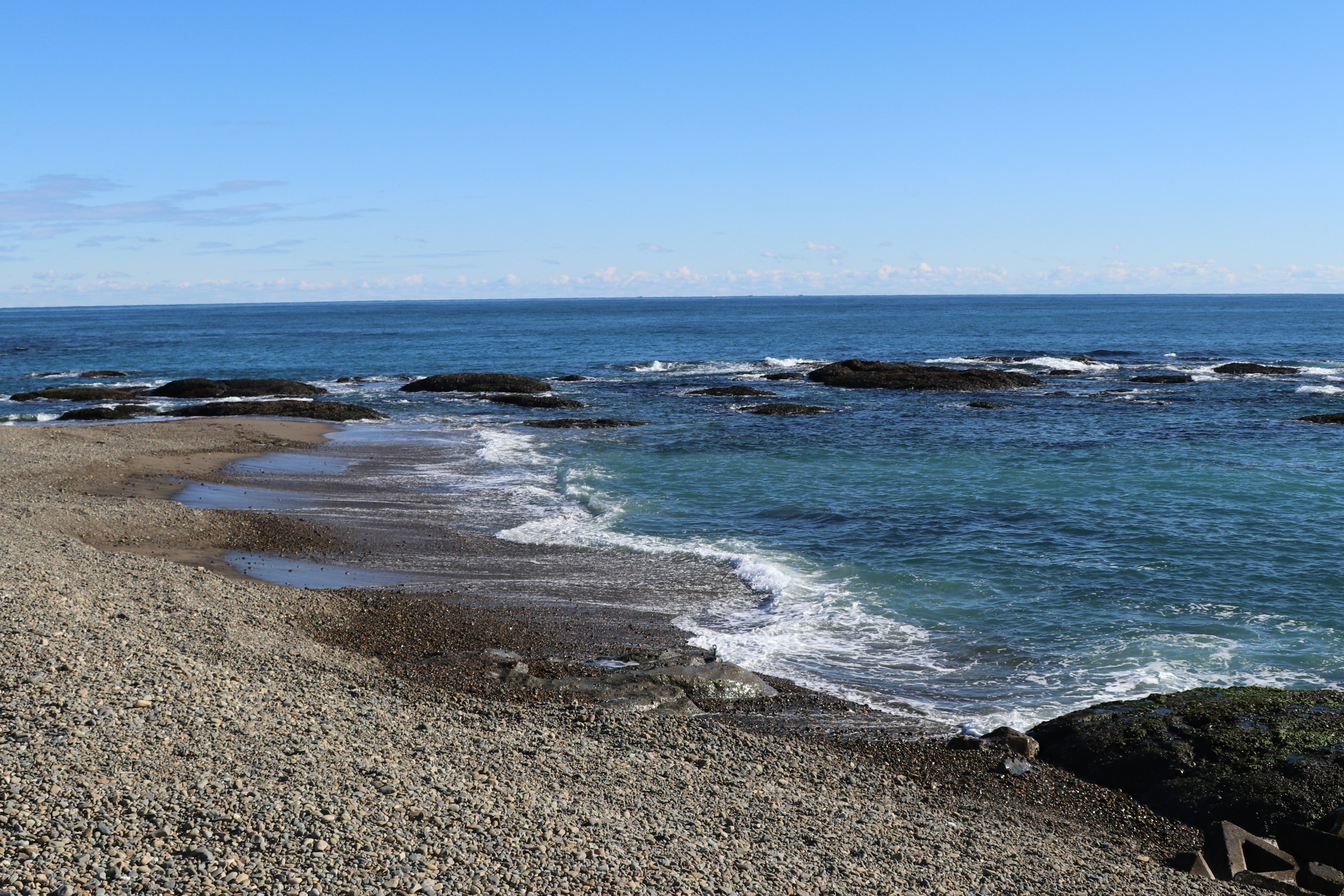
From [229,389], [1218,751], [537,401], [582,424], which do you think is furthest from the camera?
[229,389]

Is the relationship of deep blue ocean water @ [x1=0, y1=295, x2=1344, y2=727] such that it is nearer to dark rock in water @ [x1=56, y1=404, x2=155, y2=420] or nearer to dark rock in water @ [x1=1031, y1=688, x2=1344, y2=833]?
dark rock in water @ [x1=1031, y1=688, x2=1344, y2=833]

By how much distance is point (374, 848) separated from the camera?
24.6 feet

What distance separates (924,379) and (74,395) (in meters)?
43.6

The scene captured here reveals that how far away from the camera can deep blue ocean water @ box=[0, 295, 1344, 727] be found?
14.3 meters

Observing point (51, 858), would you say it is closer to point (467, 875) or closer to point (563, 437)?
point (467, 875)

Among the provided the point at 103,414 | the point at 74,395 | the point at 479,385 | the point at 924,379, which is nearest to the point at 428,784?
the point at 103,414

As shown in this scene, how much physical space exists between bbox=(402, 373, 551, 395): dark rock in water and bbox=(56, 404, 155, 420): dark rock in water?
14020 millimetres

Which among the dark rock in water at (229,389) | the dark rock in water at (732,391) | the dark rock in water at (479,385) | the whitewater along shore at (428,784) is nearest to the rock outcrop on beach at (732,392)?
the dark rock in water at (732,391)

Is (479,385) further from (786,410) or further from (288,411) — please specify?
(786,410)

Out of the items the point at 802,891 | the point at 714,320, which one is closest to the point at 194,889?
the point at 802,891

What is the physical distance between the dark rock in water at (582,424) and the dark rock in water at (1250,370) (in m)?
37.7

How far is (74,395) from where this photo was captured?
159 ft

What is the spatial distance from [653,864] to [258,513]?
687 inches

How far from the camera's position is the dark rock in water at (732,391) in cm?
4944
